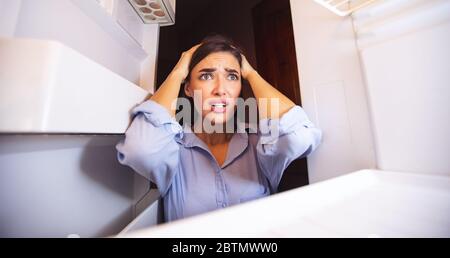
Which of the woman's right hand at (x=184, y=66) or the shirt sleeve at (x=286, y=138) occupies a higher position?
the woman's right hand at (x=184, y=66)

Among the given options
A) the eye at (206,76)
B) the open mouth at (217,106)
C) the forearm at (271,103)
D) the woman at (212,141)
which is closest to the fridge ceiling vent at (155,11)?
the woman at (212,141)

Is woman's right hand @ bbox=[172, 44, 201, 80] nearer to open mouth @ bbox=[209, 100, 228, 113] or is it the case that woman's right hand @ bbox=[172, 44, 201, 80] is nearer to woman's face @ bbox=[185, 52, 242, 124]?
woman's face @ bbox=[185, 52, 242, 124]

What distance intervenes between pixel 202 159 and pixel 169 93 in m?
0.32

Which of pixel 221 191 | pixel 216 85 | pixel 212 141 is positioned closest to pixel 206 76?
pixel 216 85

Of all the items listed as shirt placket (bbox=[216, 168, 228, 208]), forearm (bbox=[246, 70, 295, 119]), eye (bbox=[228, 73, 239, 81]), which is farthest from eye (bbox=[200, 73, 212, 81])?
shirt placket (bbox=[216, 168, 228, 208])

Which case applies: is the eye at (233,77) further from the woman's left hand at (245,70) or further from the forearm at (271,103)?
the forearm at (271,103)

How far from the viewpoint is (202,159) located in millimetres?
726

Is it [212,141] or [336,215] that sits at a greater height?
[212,141]

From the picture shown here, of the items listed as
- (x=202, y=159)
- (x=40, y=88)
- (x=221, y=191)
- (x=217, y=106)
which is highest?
(x=217, y=106)

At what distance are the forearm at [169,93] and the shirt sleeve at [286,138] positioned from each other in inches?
14.1

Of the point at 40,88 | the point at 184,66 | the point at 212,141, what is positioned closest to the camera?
the point at 40,88

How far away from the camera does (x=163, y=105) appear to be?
584mm

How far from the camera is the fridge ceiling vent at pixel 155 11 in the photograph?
0.83 meters

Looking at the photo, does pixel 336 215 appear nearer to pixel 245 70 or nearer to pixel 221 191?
pixel 221 191
